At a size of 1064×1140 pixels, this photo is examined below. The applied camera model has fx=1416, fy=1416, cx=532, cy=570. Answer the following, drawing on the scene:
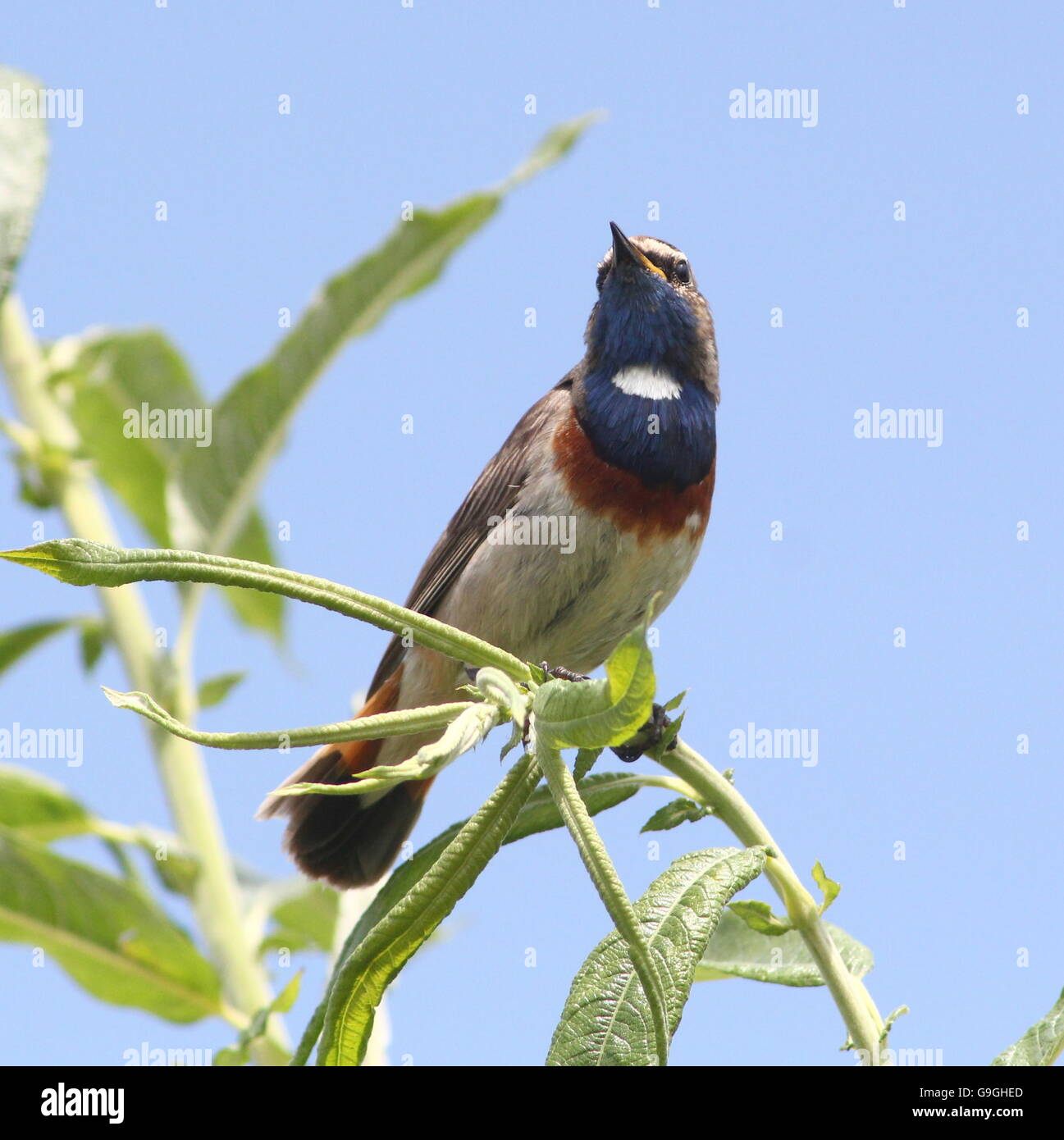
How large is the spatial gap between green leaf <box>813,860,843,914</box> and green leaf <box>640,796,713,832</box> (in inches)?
8.1

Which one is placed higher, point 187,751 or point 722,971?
point 187,751

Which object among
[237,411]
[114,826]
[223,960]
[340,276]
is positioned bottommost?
[223,960]

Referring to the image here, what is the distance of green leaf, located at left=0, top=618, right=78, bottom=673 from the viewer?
13.7 feet

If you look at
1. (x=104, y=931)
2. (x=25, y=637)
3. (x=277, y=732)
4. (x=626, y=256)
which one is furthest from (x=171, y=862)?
(x=626, y=256)

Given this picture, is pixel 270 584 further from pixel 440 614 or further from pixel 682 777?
pixel 440 614

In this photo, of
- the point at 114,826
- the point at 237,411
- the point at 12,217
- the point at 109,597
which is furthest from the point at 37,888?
the point at 12,217

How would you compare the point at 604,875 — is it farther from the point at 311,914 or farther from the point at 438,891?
the point at 311,914

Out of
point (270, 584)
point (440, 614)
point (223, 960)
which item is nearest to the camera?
point (270, 584)

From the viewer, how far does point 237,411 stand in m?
4.35

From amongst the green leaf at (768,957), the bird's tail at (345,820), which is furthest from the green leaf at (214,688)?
the green leaf at (768,957)

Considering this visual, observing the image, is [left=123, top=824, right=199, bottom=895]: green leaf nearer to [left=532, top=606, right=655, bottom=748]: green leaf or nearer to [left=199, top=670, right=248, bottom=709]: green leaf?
[left=199, top=670, right=248, bottom=709]: green leaf

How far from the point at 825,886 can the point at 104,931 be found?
2.23 meters
